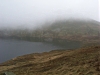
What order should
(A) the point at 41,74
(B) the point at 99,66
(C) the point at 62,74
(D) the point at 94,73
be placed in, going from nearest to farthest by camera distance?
(D) the point at 94,73 → (B) the point at 99,66 → (C) the point at 62,74 → (A) the point at 41,74

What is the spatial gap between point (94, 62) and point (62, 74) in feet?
32.0

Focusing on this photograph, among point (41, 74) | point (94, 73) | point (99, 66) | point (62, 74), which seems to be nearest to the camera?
point (94, 73)

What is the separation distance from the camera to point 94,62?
182ft

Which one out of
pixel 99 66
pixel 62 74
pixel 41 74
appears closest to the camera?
pixel 99 66

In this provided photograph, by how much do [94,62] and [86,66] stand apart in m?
3.14

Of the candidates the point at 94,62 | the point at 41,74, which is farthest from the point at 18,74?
the point at 94,62

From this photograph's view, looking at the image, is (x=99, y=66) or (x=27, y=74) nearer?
(x=99, y=66)

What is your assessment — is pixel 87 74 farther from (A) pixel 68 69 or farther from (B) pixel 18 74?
(B) pixel 18 74

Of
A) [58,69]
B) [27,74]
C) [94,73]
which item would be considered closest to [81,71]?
[94,73]

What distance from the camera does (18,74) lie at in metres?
61.1

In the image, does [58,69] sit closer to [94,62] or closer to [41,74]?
[41,74]

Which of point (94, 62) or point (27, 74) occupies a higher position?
point (94, 62)

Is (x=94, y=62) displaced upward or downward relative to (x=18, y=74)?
upward

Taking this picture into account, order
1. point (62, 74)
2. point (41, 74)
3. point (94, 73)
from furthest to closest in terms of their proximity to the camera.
A: point (41, 74)
point (62, 74)
point (94, 73)
